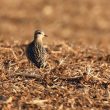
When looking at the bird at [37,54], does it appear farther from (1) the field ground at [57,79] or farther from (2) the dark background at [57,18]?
(2) the dark background at [57,18]

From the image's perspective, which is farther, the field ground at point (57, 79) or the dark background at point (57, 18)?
the dark background at point (57, 18)

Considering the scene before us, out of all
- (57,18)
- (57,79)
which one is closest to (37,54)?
(57,79)

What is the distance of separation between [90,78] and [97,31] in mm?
12572

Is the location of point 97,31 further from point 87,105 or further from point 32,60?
point 87,105

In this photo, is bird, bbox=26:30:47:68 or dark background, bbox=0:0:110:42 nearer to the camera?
bird, bbox=26:30:47:68

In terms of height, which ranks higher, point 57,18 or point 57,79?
point 57,18

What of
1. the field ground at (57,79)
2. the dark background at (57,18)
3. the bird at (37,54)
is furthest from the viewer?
the dark background at (57,18)

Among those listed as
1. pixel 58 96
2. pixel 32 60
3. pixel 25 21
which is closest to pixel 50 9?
pixel 25 21

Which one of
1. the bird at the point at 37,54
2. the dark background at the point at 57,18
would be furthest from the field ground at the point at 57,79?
the dark background at the point at 57,18

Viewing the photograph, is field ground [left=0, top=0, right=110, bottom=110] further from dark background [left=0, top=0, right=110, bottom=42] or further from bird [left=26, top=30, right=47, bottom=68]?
dark background [left=0, top=0, right=110, bottom=42]

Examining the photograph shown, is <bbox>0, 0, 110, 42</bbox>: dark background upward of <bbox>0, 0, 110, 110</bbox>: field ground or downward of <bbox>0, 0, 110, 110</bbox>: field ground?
upward

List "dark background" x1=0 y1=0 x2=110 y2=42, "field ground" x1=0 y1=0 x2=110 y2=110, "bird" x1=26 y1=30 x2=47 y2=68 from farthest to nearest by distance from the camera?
"dark background" x1=0 y1=0 x2=110 y2=42 < "bird" x1=26 y1=30 x2=47 y2=68 < "field ground" x1=0 y1=0 x2=110 y2=110

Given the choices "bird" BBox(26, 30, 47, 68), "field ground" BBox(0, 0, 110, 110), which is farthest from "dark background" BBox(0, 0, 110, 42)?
"bird" BBox(26, 30, 47, 68)

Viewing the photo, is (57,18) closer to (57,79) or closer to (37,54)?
(37,54)
